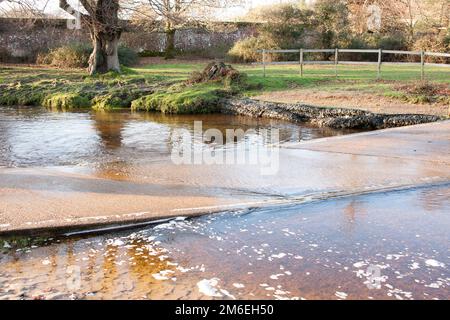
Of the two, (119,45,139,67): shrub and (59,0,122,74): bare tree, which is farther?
(119,45,139,67): shrub

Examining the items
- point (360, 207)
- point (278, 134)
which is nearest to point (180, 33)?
point (278, 134)

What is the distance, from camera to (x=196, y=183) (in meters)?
7.37

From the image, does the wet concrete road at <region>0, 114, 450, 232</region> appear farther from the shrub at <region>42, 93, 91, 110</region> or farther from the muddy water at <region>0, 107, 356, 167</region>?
the shrub at <region>42, 93, 91, 110</region>

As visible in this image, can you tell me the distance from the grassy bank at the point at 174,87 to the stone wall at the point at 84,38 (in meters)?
5.47

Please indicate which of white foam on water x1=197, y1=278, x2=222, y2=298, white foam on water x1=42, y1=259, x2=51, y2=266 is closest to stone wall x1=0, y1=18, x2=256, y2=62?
white foam on water x1=42, y1=259, x2=51, y2=266

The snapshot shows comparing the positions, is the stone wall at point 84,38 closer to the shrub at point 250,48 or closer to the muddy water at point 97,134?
the shrub at point 250,48

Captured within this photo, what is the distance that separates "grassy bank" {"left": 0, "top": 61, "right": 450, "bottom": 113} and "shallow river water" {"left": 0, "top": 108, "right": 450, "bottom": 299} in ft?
35.3

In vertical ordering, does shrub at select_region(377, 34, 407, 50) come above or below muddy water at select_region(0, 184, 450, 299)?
above

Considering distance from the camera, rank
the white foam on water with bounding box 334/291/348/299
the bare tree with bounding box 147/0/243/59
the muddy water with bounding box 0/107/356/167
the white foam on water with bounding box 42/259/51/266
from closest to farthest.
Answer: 1. the white foam on water with bounding box 334/291/348/299
2. the white foam on water with bounding box 42/259/51/266
3. the muddy water with bounding box 0/107/356/167
4. the bare tree with bounding box 147/0/243/59

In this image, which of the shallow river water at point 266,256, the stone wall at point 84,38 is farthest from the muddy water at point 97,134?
the stone wall at point 84,38

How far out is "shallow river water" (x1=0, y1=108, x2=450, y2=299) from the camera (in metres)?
4.45

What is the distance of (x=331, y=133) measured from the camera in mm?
13531

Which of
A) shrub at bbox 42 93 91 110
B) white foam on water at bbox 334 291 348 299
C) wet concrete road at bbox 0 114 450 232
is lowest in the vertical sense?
white foam on water at bbox 334 291 348 299

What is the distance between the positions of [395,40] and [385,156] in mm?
22584
